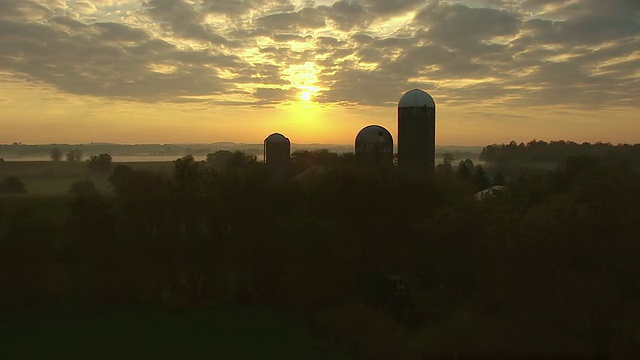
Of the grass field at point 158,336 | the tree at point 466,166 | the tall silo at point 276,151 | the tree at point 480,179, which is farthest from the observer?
the tree at point 466,166

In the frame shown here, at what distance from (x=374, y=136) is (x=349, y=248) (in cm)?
1602

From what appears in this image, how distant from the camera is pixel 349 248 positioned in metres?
17.9

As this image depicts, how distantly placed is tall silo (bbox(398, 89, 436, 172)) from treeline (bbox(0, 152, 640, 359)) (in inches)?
471

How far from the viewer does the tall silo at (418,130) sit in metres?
32.2

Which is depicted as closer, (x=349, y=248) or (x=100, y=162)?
(x=349, y=248)

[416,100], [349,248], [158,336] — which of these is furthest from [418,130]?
[158,336]

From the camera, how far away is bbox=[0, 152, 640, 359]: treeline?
13062 millimetres

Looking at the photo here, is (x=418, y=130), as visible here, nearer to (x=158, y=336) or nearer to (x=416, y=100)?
(x=416, y=100)

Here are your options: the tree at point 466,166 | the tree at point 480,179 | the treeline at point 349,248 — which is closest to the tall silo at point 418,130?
the tree at point 480,179

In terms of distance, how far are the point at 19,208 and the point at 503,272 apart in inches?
603

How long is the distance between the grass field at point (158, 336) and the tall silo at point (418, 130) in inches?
695

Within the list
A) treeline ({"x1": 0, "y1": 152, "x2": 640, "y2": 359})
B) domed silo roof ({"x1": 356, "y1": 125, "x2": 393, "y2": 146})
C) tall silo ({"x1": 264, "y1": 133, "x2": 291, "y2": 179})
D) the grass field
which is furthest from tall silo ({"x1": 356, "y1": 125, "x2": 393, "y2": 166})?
the grass field

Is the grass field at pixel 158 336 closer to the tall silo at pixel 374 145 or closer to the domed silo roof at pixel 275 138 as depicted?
the tall silo at pixel 374 145

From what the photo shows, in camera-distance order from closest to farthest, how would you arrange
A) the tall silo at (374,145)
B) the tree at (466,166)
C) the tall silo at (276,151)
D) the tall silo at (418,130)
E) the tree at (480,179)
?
the tall silo at (418,130) → the tall silo at (374,145) → the tall silo at (276,151) → the tree at (480,179) → the tree at (466,166)
